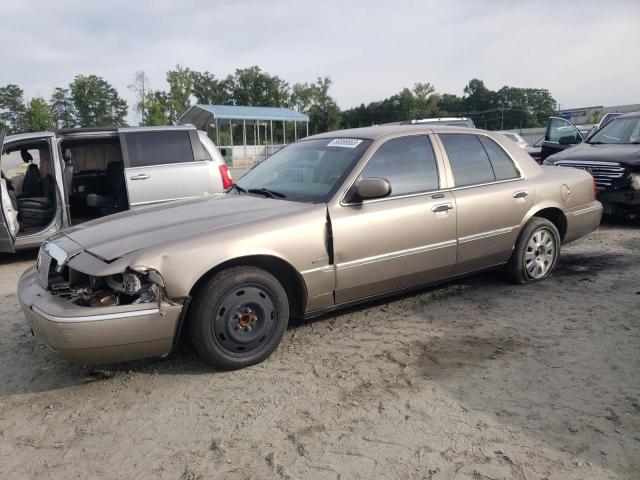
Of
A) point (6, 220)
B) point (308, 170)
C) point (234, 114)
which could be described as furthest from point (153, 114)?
point (308, 170)

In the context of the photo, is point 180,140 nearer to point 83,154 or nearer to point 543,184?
point 83,154

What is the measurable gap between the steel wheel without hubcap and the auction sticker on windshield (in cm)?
152

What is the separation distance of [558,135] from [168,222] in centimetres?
901

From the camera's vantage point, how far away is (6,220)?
6242mm

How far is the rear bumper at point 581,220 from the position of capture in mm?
5261

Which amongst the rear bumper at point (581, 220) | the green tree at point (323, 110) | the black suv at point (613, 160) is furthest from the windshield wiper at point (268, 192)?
the green tree at point (323, 110)

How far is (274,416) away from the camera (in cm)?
284

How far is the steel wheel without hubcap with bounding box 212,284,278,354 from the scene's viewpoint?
3.25 m

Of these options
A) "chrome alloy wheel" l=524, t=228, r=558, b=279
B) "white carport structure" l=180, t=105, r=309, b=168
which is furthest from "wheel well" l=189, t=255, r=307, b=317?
"white carport structure" l=180, t=105, r=309, b=168

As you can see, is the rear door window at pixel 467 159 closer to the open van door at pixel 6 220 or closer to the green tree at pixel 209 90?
the open van door at pixel 6 220

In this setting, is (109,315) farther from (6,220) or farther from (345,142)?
(6,220)

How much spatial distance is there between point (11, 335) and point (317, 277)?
8.76 feet

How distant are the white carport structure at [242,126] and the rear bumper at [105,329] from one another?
87.7ft

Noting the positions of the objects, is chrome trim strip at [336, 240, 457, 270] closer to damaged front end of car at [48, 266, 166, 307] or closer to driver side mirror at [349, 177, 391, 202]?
driver side mirror at [349, 177, 391, 202]
